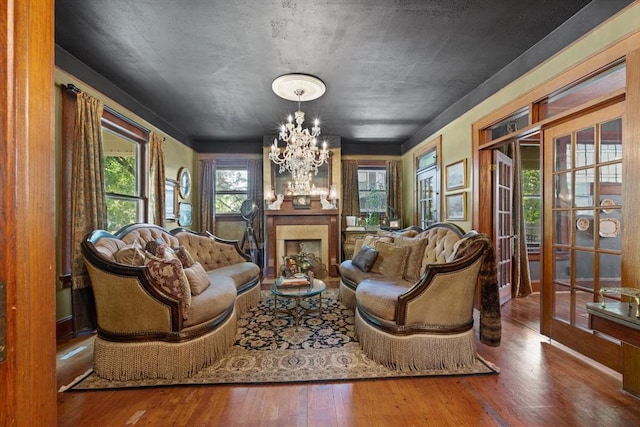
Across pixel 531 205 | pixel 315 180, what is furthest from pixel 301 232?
pixel 531 205

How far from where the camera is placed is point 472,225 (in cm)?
356

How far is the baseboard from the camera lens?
104 inches

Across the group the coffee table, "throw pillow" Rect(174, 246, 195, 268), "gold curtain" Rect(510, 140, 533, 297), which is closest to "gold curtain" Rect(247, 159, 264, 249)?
the coffee table

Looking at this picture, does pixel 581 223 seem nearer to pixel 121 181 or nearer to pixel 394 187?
pixel 394 187

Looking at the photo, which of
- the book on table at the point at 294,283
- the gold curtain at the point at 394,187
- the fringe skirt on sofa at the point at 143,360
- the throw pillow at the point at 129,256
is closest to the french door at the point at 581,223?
the book on table at the point at 294,283

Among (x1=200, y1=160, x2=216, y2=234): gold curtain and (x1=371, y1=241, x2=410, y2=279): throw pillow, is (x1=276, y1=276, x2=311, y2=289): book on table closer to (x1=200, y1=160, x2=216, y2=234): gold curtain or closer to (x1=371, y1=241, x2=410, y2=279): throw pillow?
(x1=371, y1=241, x2=410, y2=279): throw pillow

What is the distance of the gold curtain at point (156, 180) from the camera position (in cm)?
411

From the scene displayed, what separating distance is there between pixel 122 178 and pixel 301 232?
3.04 m

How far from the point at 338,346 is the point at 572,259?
7.26ft

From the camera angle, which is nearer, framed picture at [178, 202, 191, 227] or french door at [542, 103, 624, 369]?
french door at [542, 103, 624, 369]

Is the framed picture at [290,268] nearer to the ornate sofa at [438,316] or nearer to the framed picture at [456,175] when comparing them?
the ornate sofa at [438,316]

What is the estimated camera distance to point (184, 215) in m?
5.25

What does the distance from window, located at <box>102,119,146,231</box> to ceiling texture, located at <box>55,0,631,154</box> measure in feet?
1.62

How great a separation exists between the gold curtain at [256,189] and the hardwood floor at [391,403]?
→ 3987mm
